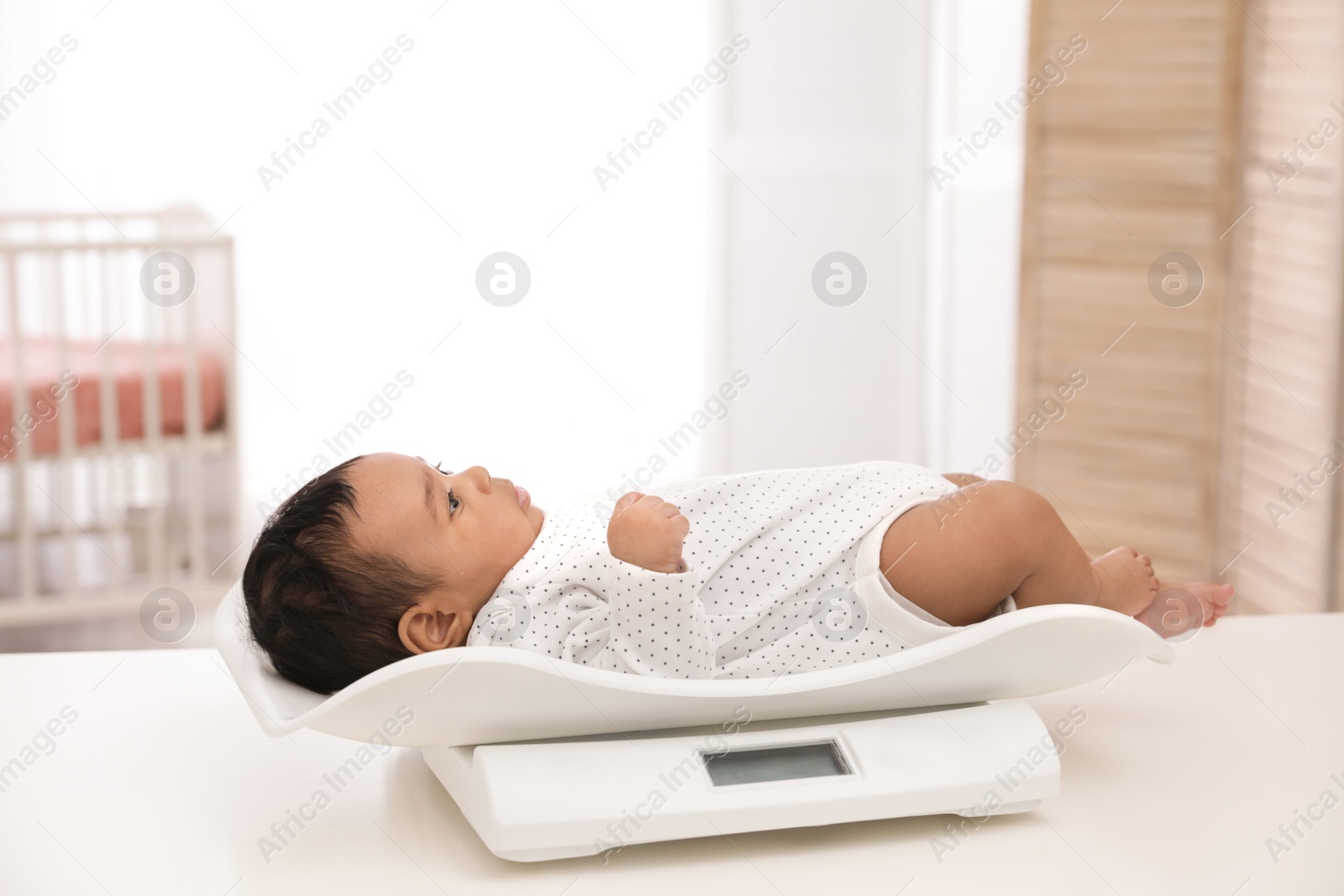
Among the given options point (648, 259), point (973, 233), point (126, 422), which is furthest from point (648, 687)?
point (648, 259)

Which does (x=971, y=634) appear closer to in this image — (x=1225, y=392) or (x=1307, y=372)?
(x=1307, y=372)

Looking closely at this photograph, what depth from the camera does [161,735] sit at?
0.97m

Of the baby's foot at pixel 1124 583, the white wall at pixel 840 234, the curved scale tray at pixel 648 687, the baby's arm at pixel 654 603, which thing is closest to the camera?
the curved scale tray at pixel 648 687

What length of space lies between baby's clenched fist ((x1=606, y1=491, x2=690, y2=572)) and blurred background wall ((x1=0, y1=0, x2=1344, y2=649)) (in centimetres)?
189

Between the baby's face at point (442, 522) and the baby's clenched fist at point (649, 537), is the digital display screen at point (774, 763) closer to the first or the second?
the baby's clenched fist at point (649, 537)

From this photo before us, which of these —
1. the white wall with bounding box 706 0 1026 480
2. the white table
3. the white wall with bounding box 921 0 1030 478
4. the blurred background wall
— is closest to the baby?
the white table

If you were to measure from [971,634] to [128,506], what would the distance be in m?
2.49

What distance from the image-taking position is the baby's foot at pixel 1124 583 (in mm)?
1069

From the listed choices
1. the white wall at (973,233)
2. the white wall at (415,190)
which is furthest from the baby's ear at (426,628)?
the white wall at (415,190)

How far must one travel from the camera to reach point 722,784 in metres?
0.80

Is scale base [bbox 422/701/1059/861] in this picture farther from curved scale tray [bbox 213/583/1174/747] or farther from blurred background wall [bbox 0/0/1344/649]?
blurred background wall [bbox 0/0/1344/649]

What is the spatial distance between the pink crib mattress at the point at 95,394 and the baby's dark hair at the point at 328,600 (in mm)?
1793

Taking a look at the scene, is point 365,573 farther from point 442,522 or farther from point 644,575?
point 644,575

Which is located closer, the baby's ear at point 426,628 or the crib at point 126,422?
the baby's ear at point 426,628
